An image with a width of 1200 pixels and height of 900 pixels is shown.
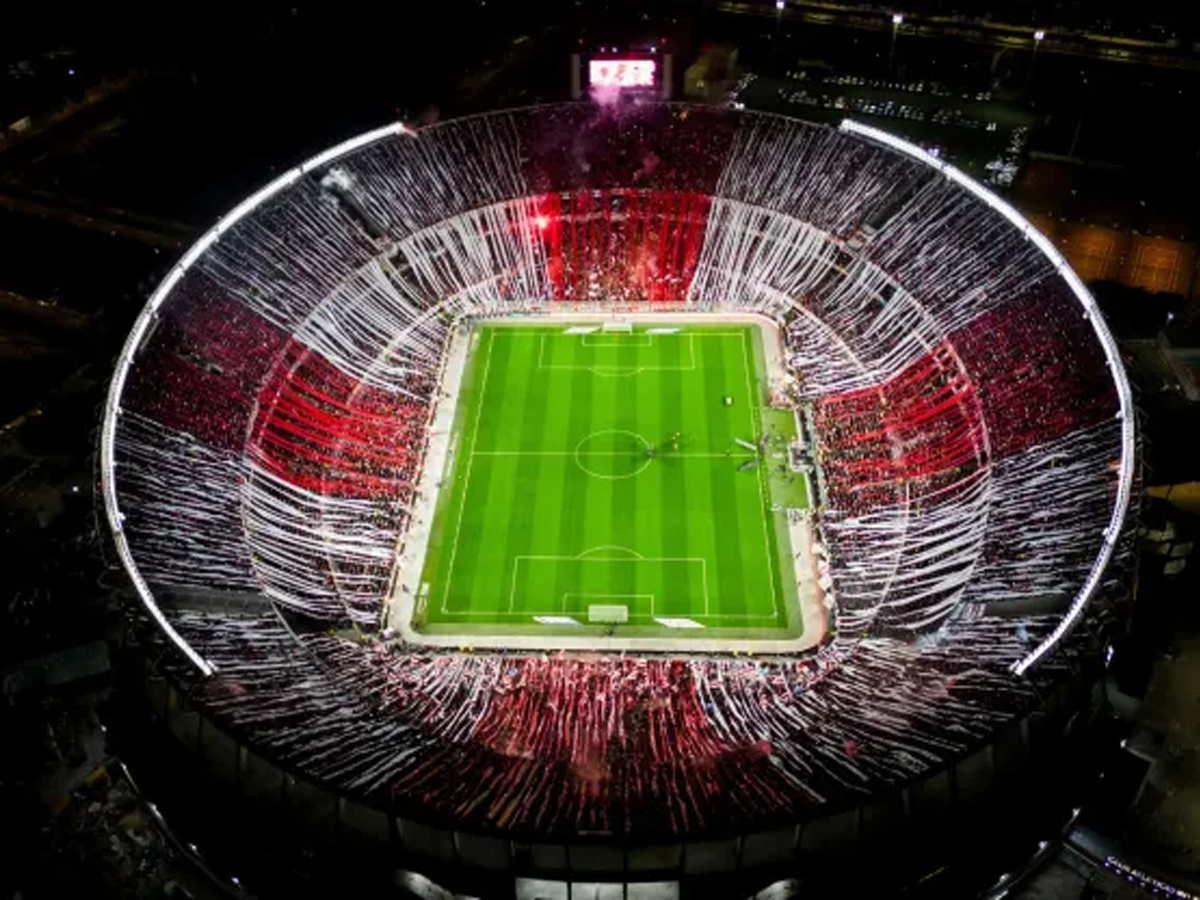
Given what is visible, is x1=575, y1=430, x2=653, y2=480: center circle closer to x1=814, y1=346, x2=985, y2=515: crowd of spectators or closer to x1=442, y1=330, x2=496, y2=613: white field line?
x1=442, y1=330, x2=496, y2=613: white field line

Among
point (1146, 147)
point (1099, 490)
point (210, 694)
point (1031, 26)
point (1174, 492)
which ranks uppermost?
point (1031, 26)

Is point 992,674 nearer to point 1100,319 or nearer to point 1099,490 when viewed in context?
point 1099,490

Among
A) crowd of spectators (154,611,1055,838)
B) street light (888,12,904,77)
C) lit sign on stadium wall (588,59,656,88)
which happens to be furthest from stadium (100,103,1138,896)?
street light (888,12,904,77)

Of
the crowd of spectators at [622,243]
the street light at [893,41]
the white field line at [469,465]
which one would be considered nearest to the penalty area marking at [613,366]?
the white field line at [469,465]

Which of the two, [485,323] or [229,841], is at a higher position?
[485,323]

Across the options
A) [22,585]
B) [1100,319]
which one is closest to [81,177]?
[22,585]

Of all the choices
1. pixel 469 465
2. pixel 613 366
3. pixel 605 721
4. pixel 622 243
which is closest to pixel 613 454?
pixel 469 465
